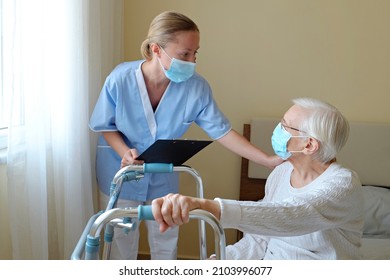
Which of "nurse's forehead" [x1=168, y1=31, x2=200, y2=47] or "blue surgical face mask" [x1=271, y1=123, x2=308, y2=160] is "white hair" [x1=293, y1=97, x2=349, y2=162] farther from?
"nurse's forehead" [x1=168, y1=31, x2=200, y2=47]

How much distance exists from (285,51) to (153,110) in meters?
1.16

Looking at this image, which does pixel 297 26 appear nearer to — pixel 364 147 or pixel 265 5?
pixel 265 5

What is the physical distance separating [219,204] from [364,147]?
5.90 ft

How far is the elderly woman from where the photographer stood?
0.99 metres

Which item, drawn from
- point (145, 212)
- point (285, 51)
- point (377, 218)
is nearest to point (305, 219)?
point (145, 212)

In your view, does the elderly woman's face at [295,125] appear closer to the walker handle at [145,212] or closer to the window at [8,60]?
the walker handle at [145,212]

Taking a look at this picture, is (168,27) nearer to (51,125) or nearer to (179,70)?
(179,70)

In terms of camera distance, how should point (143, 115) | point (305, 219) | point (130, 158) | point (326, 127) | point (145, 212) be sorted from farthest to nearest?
1. point (143, 115)
2. point (130, 158)
3. point (326, 127)
4. point (305, 219)
5. point (145, 212)

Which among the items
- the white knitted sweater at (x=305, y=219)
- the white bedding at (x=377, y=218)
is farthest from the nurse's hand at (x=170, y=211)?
the white bedding at (x=377, y=218)

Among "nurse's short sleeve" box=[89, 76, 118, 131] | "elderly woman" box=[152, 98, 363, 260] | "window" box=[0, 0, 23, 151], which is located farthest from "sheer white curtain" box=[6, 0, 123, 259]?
"elderly woman" box=[152, 98, 363, 260]

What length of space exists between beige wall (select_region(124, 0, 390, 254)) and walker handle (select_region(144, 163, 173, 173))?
1236mm

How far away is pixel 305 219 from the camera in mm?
1046

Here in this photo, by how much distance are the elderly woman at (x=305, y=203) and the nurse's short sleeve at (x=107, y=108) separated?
2.47 feet

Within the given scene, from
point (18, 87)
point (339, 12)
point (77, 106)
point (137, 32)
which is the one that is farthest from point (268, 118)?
point (18, 87)
